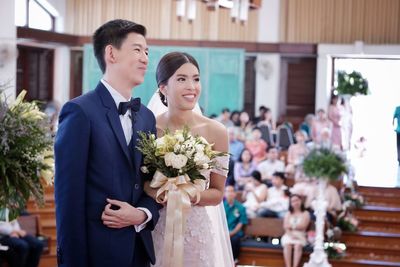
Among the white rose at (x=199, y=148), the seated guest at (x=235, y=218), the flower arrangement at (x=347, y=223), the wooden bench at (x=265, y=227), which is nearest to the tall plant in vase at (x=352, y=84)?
the flower arrangement at (x=347, y=223)

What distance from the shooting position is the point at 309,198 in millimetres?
10938

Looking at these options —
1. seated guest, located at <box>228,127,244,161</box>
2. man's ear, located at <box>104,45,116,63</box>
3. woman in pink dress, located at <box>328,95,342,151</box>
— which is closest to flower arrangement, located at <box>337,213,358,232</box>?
seated guest, located at <box>228,127,244,161</box>

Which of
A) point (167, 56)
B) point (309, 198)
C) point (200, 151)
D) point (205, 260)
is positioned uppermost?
point (167, 56)

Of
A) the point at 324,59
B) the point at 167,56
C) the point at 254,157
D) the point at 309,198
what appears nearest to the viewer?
the point at 167,56

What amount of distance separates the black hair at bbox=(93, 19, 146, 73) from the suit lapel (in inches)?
4.1

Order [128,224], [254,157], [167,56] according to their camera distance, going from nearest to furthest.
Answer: [128,224] → [167,56] → [254,157]

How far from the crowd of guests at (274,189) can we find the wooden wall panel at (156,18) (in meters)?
4.67

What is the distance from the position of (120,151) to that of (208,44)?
1510cm

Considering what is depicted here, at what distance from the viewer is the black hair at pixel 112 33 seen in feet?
9.82

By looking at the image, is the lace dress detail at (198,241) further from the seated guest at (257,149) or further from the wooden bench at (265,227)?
the seated guest at (257,149)

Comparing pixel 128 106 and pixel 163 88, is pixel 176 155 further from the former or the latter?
pixel 163 88

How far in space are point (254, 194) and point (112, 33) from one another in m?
8.16

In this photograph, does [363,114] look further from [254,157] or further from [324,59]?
[254,157]

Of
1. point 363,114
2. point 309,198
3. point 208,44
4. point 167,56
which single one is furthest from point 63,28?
point 167,56
